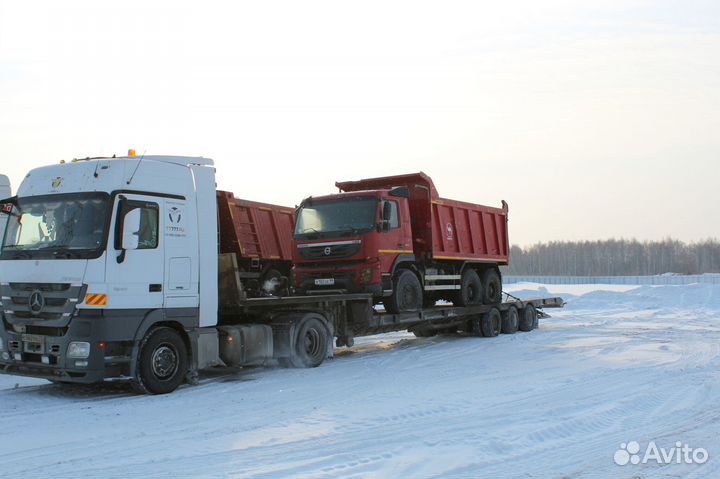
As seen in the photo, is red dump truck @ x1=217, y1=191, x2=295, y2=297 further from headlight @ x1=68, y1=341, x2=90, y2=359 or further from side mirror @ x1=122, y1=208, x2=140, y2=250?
headlight @ x1=68, y1=341, x2=90, y2=359

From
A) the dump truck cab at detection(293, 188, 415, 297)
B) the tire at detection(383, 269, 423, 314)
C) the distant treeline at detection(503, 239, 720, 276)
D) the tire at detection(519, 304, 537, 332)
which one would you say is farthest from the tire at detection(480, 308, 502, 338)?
the distant treeline at detection(503, 239, 720, 276)

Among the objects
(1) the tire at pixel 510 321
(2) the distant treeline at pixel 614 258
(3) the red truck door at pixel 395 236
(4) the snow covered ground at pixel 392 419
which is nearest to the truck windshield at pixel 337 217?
(3) the red truck door at pixel 395 236

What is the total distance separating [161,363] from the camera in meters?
10.1

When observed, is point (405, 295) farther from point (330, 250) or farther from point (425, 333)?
point (425, 333)

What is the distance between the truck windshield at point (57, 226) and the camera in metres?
9.46

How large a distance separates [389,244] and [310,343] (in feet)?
8.81

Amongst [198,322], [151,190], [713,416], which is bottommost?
[713,416]

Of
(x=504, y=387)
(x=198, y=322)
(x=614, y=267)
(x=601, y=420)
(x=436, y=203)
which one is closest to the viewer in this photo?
(x=601, y=420)

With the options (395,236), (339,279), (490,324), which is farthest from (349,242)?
(490,324)

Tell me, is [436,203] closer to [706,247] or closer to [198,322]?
[198,322]

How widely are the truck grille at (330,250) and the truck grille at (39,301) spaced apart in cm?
580

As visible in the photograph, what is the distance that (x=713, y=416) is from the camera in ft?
26.1

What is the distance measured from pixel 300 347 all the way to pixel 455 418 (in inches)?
202

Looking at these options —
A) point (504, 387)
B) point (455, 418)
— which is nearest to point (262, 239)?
point (504, 387)
